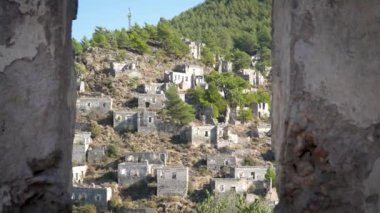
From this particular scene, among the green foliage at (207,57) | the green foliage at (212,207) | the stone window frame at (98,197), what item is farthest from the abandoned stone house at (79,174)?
the green foliage at (207,57)

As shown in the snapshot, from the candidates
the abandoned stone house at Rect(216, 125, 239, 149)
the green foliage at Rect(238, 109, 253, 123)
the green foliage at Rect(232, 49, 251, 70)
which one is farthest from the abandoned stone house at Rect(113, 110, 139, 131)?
the green foliage at Rect(232, 49, 251, 70)

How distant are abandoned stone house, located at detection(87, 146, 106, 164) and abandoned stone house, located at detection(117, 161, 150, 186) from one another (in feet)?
9.78

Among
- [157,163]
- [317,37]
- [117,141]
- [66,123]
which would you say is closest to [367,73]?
[317,37]

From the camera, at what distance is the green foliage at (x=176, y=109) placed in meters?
38.9

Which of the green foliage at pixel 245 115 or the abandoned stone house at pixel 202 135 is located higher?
the green foliage at pixel 245 115

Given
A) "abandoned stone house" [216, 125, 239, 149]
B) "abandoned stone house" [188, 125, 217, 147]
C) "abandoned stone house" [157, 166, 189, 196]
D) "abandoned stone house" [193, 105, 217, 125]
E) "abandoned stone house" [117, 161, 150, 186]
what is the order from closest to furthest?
"abandoned stone house" [157, 166, 189, 196] → "abandoned stone house" [117, 161, 150, 186] → "abandoned stone house" [188, 125, 217, 147] → "abandoned stone house" [216, 125, 239, 149] → "abandoned stone house" [193, 105, 217, 125]

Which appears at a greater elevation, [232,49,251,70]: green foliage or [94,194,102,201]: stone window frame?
[232,49,251,70]: green foliage

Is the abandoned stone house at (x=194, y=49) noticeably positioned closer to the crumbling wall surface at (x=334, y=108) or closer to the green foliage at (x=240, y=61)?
the green foliage at (x=240, y=61)

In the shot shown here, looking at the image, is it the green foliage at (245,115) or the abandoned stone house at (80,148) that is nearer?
the abandoned stone house at (80,148)

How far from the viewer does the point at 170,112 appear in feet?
130

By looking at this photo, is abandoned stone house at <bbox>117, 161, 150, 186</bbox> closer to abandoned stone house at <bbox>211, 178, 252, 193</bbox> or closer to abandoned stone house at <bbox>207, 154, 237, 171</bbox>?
abandoned stone house at <bbox>207, 154, 237, 171</bbox>

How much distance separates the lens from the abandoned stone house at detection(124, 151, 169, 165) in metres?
33.9

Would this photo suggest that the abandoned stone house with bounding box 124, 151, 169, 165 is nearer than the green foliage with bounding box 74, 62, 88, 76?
Yes

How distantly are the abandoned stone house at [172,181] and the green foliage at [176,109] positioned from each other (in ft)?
24.7
